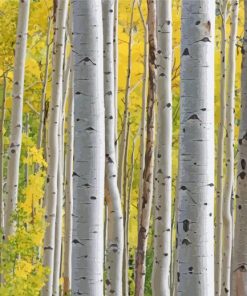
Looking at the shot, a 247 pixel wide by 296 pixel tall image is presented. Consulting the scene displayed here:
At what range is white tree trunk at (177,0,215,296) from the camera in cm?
368

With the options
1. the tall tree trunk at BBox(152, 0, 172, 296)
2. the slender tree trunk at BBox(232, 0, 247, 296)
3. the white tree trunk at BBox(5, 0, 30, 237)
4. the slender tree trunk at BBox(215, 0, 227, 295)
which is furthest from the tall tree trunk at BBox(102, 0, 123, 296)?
the slender tree trunk at BBox(215, 0, 227, 295)

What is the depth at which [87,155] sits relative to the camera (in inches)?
156

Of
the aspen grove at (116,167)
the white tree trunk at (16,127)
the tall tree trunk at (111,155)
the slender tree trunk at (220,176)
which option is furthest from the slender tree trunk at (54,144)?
the slender tree trunk at (220,176)

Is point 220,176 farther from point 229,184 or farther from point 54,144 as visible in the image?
point 54,144

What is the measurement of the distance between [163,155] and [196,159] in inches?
132

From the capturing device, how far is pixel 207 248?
12.2 feet

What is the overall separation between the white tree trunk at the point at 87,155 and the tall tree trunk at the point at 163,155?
10.00 ft

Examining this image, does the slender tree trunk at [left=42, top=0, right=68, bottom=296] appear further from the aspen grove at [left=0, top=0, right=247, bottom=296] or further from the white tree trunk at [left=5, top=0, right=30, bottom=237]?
the white tree trunk at [left=5, top=0, right=30, bottom=237]

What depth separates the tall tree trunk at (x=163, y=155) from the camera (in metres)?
7.00

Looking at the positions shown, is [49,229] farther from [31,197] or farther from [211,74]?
[211,74]

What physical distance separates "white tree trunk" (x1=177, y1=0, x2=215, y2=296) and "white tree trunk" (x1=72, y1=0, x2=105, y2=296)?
1.66 ft

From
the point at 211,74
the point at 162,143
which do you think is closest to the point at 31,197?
the point at 162,143

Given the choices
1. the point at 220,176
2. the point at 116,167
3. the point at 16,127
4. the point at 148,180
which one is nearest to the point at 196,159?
the point at 116,167

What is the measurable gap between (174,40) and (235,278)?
10.3 meters
